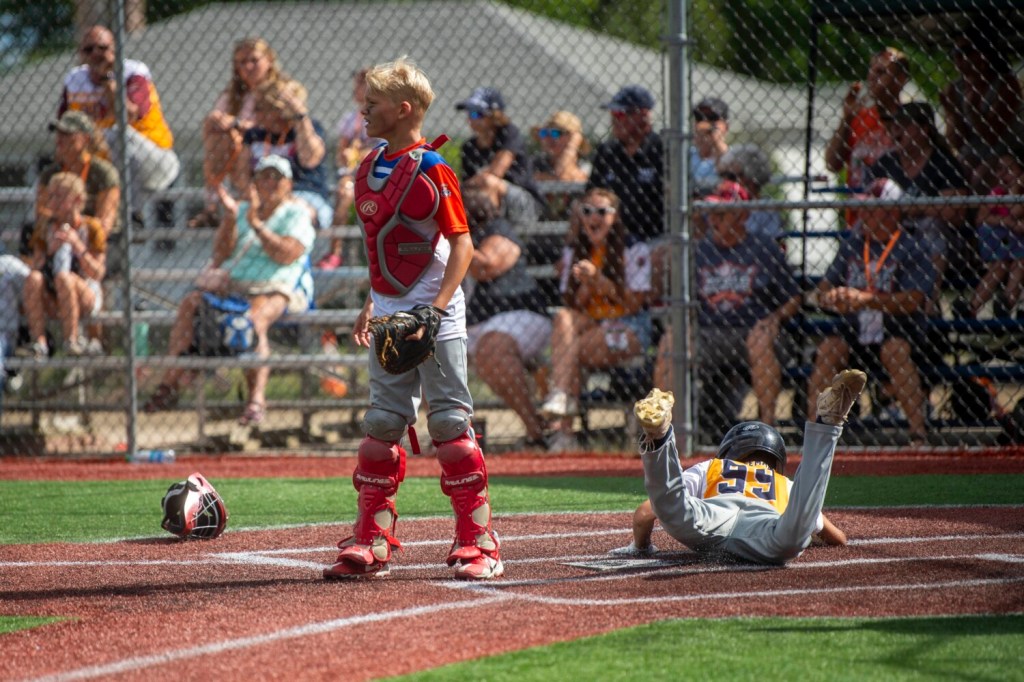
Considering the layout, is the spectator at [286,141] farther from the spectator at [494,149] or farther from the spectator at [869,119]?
the spectator at [869,119]

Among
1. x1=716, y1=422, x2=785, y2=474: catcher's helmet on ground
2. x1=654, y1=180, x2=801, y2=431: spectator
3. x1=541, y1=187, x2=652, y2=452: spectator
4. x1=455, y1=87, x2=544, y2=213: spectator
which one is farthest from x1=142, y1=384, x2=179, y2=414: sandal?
x1=716, y1=422, x2=785, y2=474: catcher's helmet on ground

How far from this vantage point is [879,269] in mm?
8398

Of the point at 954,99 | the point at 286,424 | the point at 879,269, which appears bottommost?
the point at 286,424

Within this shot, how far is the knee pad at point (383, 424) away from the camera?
185 inches

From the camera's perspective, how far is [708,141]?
979 centimetres

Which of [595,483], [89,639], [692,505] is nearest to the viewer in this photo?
[89,639]

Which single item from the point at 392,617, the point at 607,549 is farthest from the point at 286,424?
the point at 392,617

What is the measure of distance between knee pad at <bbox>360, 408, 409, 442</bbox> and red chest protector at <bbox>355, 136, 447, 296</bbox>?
448 mm

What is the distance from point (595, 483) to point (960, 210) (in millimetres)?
3099

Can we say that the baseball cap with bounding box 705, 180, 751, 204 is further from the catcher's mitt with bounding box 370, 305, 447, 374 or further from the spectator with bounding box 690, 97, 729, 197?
the catcher's mitt with bounding box 370, 305, 447, 374

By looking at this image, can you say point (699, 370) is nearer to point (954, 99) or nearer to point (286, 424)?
point (954, 99)

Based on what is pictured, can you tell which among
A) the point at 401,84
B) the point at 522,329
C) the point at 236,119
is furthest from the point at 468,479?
the point at 236,119

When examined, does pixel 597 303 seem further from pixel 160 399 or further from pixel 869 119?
pixel 160 399

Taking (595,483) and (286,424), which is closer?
(595,483)
